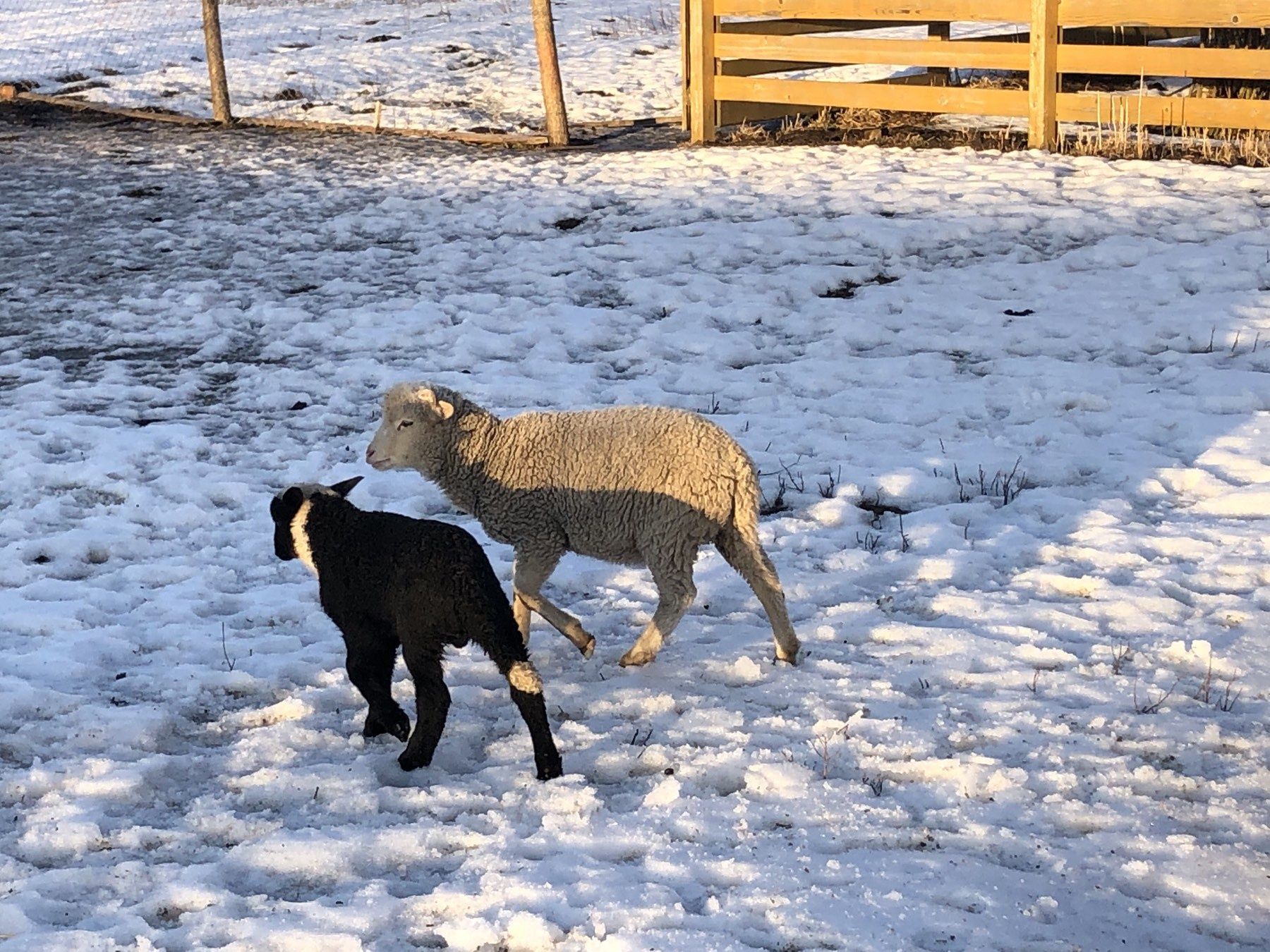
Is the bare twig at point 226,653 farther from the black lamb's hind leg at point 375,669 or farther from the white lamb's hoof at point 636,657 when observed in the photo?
the white lamb's hoof at point 636,657

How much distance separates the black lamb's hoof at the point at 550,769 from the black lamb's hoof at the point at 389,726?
630 mm

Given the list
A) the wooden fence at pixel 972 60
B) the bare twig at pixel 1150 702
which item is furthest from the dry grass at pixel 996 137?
the bare twig at pixel 1150 702

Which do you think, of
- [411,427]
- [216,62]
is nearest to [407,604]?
[411,427]

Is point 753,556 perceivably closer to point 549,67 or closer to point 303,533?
point 303,533

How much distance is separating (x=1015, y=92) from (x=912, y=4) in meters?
1.67

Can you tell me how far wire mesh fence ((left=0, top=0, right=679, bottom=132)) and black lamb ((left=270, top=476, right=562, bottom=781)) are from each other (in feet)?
43.1

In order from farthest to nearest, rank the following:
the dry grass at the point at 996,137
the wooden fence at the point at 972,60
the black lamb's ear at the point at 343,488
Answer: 1. the dry grass at the point at 996,137
2. the wooden fence at the point at 972,60
3. the black lamb's ear at the point at 343,488

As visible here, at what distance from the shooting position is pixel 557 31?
22875 mm

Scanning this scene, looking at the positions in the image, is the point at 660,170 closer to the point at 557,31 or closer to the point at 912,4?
the point at 912,4

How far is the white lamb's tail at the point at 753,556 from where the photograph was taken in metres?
5.23

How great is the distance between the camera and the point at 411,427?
5.72m

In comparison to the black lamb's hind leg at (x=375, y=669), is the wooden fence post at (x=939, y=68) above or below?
above

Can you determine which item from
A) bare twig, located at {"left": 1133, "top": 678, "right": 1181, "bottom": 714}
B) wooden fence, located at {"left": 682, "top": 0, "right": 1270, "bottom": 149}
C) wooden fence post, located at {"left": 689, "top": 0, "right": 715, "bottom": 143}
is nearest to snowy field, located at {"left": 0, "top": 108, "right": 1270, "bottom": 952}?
bare twig, located at {"left": 1133, "top": 678, "right": 1181, "bottom": 714}

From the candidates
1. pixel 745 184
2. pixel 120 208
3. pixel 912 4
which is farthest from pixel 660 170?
pixel 120 208
